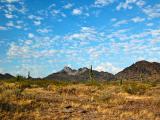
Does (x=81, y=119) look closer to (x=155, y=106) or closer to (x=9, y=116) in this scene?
(x=9, y=116)

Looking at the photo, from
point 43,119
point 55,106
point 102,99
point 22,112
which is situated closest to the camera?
point 43,119

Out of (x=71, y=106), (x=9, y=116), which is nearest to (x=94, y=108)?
(x=71, y=106)

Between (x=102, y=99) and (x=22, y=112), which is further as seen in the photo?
(x=102, y=99)

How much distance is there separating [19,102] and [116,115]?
599 cm

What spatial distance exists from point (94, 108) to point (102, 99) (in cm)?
458

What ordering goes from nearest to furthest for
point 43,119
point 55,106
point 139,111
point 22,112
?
point 43,119
point 22,112
point 139,111
point 55,106

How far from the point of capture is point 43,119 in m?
15.5

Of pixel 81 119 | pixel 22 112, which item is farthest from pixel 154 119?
pixel 22 112

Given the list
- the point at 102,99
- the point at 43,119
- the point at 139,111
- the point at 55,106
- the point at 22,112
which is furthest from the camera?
the point at 102,99

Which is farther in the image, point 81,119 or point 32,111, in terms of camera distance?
point 32,111

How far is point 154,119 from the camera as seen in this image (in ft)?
53.3

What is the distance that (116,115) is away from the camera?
1727cm

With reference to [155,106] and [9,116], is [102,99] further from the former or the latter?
[9,116]

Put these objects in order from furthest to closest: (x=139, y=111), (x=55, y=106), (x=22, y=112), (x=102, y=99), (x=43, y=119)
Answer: (x=102, y=99) < (x=55, y=106) < (x=139, y=111) < (x=22, y=112) < (x=43, y=119)
